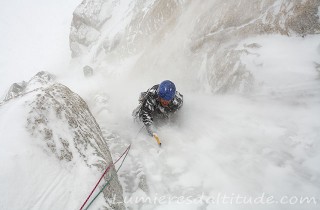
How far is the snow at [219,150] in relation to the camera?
3.28 metres

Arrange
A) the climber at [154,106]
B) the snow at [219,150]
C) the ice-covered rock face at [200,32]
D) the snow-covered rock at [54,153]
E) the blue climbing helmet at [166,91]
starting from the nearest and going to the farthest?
the snow-covered rock at [54,153] → the snow at [219,150] → the ice-covered rock face at [200,32] → the blue climbing helmet at [166,91] → the climber at [154,106]

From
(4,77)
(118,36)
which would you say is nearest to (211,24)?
(118,36)

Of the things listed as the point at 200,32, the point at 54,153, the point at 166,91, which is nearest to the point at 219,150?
the point at 166,91

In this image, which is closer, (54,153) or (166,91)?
(54,153)

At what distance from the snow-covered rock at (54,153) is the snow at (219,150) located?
13mm

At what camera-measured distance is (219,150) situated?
503 centimetres

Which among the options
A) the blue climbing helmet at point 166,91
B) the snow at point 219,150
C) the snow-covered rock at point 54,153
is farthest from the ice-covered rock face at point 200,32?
the snow-covered rock at point 54,153

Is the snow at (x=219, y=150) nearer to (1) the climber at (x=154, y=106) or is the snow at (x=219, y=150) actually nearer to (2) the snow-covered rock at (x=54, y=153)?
(2) the snow-covered rock at (x=54, y=153)

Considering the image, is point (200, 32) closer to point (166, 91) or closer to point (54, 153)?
point (166, 91)

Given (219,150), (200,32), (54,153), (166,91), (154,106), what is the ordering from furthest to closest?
(200,32) → (154,106) → (166,91) → (219,150) → (54,153)

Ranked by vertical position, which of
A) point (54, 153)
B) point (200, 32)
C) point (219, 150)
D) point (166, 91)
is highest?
point (54, 153)

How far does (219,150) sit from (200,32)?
3.99m

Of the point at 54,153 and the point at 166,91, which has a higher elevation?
the point at 54,153

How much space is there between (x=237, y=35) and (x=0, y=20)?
126 ft
